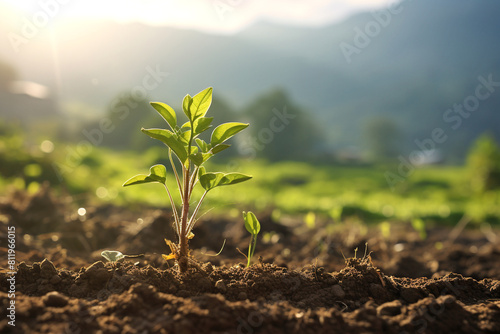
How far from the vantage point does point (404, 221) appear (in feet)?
27.7

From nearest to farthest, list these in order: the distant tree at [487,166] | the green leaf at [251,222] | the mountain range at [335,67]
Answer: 1. the green leaf at [251,222]
2. the distant tree at [487,166]
3. the mountain range at [335,67]

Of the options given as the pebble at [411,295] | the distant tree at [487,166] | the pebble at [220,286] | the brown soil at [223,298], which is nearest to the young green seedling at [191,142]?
the pebble at [220,286]

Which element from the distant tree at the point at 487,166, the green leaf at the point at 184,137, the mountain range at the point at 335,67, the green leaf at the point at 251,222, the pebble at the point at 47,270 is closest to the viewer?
the green leaf at the point at 184,137

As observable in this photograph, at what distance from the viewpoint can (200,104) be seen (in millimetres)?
2070

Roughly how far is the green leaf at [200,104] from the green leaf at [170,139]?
16 cm

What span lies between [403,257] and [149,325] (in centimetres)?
353

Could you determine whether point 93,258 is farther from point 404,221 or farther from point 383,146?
point 383,146

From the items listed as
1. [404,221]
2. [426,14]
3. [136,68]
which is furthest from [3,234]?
[426,14]

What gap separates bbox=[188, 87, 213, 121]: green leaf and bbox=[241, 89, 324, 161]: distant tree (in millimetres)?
35557

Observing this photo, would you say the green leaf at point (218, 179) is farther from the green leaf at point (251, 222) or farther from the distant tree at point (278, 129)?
the distant tree at point (278, 129)

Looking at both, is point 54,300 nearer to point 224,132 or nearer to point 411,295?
point 224,132

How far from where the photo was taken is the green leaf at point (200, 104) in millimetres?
2055

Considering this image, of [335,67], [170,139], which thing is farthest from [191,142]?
[335,67]

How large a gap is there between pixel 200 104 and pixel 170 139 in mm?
268
